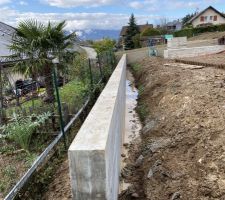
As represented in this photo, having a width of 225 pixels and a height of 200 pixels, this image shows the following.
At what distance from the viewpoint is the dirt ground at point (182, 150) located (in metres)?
4.50

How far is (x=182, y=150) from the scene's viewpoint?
5.66m

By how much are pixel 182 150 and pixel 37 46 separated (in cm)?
568

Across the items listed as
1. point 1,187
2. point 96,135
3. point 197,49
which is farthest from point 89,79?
point 197,49

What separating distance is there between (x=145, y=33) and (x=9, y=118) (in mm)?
55898

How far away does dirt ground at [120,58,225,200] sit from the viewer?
14.8ft

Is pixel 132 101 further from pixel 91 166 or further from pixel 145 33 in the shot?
pixel 145 33

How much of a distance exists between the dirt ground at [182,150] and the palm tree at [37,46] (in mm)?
3340

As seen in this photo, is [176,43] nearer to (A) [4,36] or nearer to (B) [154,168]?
(A) [4,36]

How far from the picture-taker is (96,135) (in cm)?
341

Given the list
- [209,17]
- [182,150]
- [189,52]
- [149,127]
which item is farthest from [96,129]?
[209,17]

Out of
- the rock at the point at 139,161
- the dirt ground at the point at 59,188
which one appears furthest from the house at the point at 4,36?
the dirt ground at the point at 59,188

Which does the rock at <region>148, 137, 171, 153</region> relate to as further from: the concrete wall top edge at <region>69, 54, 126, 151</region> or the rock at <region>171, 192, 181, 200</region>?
the rock at <region>171, 192, 181, 200</region>

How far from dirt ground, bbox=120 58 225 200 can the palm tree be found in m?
3.34

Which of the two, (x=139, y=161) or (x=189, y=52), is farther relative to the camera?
(x=189, y=52)
